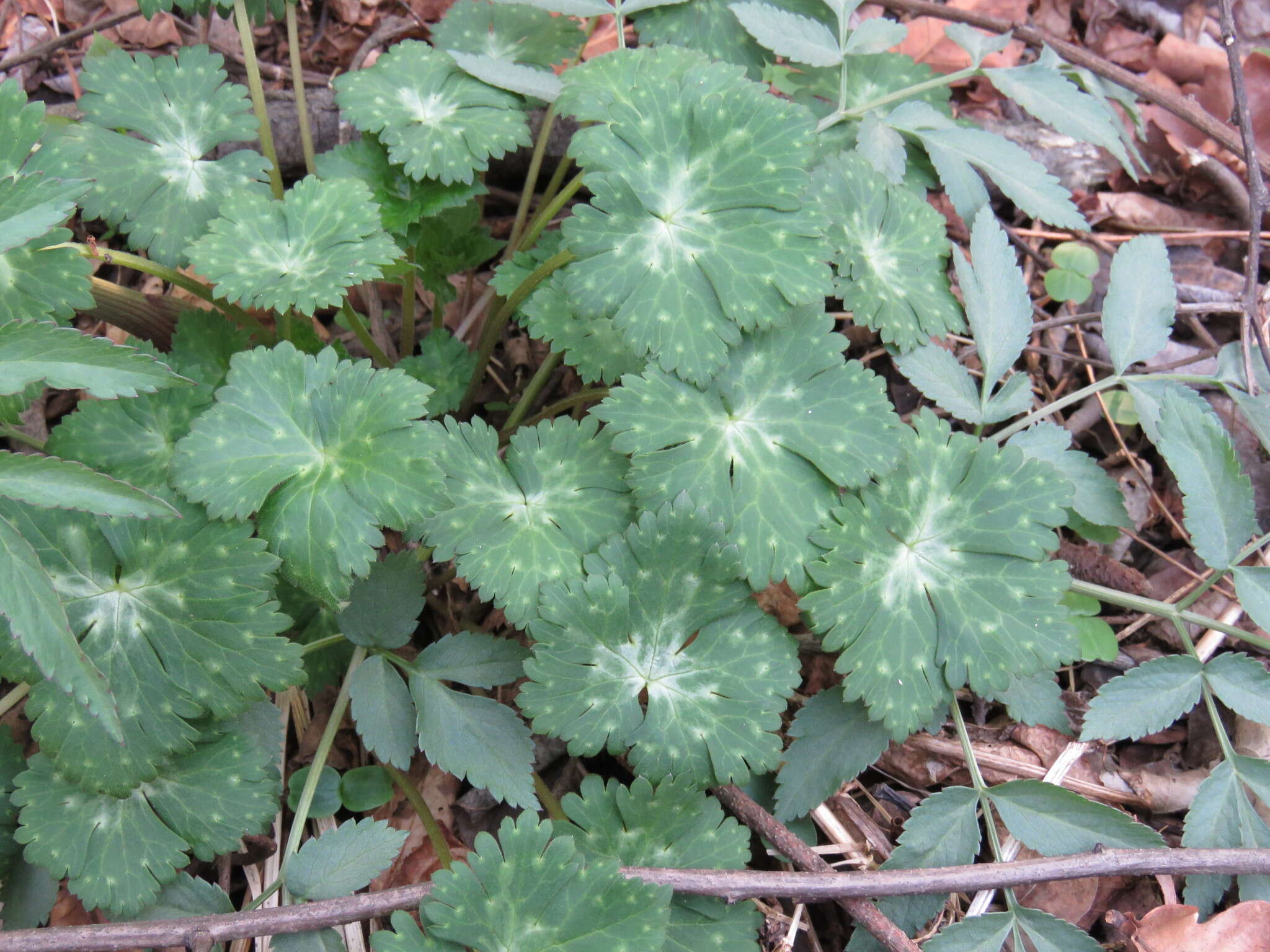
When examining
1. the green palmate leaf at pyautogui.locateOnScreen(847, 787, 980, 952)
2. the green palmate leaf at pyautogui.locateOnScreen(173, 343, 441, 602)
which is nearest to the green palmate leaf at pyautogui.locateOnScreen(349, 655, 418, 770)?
the green palmate leaf at pyautogui.locateOnScreen(173, 343, 441, 602)

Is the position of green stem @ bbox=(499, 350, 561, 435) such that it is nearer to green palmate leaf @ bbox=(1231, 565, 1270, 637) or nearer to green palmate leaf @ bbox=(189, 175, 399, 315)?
green palmate leaf @ bbox=(189, 175, 399, 315)

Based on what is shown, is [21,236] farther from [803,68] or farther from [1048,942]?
[1048,942]

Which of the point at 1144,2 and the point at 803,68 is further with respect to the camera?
the point at 1144,2

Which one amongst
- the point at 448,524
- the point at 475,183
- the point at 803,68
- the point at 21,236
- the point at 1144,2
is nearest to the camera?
the point at 21,236

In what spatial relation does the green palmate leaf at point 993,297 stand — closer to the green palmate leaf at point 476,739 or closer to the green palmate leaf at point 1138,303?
→ the green palmate leaf at point 1138,303

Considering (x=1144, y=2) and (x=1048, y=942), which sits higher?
(x=1144, y=2)

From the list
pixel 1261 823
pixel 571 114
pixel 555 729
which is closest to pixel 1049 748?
pixel 1261 823

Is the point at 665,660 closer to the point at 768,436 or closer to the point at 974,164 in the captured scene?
the point at 768,436

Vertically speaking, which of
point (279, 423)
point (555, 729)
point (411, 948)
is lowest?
point (411, 948)
